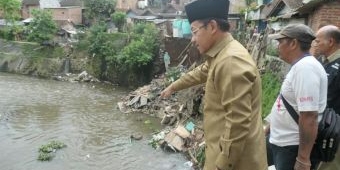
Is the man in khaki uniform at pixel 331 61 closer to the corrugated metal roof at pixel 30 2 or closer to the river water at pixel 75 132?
the river water at pixel 75 132

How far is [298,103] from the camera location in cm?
260

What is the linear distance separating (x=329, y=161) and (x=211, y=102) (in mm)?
1286

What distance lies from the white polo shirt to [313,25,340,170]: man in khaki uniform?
0.99ft

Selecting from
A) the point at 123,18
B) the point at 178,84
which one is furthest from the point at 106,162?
Answer: the point at 123,18

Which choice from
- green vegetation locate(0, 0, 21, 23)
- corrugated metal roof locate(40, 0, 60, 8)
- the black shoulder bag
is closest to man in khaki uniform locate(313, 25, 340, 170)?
the black shoulder bag

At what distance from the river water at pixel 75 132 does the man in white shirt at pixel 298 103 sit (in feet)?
22.5

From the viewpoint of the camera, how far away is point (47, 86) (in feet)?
76.6

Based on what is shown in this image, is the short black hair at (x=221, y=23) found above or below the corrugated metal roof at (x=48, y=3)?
below

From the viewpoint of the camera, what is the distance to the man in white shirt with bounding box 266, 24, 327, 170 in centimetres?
257

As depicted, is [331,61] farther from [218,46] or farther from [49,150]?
[49,150]

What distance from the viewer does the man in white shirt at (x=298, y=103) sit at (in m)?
2.57

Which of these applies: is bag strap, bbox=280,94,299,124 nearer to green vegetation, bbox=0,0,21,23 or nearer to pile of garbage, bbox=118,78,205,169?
pile of garbage, bbox=118,78,205,169

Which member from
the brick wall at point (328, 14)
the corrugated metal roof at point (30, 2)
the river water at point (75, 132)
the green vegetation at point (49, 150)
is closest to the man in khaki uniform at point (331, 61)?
the brick wall at point (328, 14)

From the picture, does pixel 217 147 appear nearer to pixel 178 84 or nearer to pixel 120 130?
pixel 178 84
